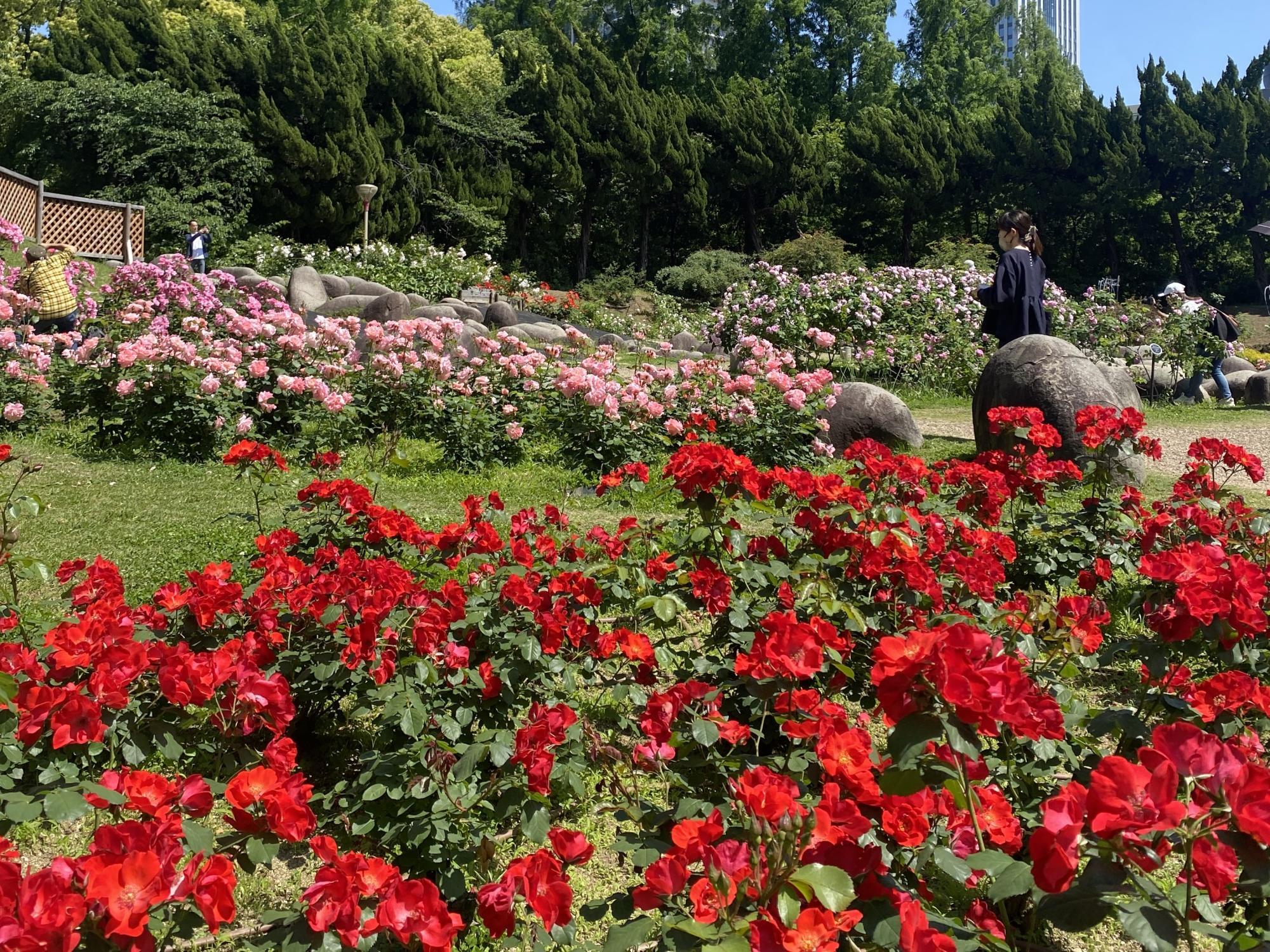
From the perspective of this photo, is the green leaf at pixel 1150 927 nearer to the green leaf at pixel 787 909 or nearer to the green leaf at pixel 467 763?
the green leaf at pixel 787 909

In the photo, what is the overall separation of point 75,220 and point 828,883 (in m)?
22.1

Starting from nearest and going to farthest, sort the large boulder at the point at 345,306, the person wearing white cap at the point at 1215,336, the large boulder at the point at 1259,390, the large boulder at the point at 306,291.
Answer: the person wearing white cap at the point at 1215,336
the large boulder at the point at 1259,390
the large boulder at the point at 345,306
the large boulder at the point at 306,291

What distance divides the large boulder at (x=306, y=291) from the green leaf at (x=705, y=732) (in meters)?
13.6

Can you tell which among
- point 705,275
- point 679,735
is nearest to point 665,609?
point 679,735

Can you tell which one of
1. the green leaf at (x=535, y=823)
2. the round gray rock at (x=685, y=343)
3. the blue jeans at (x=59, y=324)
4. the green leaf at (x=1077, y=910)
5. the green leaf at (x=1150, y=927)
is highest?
the round gray rock at (x=685, y=343)

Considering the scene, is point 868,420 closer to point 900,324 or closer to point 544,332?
point 900,324

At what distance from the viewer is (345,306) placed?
1396 cm

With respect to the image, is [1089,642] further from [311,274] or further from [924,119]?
[924,119]

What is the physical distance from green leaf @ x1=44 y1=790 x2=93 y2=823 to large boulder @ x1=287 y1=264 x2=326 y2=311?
1357cm

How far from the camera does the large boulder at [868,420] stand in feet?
25.9

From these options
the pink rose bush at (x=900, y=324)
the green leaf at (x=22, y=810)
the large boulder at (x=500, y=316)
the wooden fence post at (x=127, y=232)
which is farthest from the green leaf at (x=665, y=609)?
the wooden fence post at (x=127, y=232)

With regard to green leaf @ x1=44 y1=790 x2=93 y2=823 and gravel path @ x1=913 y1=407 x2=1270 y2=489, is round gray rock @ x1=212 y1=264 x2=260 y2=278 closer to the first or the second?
gravel path @ x1=913 y1=407 x2=1270 y2=489

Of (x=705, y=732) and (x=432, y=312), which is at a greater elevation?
(x=432, y=312)

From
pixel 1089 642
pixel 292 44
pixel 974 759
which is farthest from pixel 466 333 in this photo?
pixel 292 44
